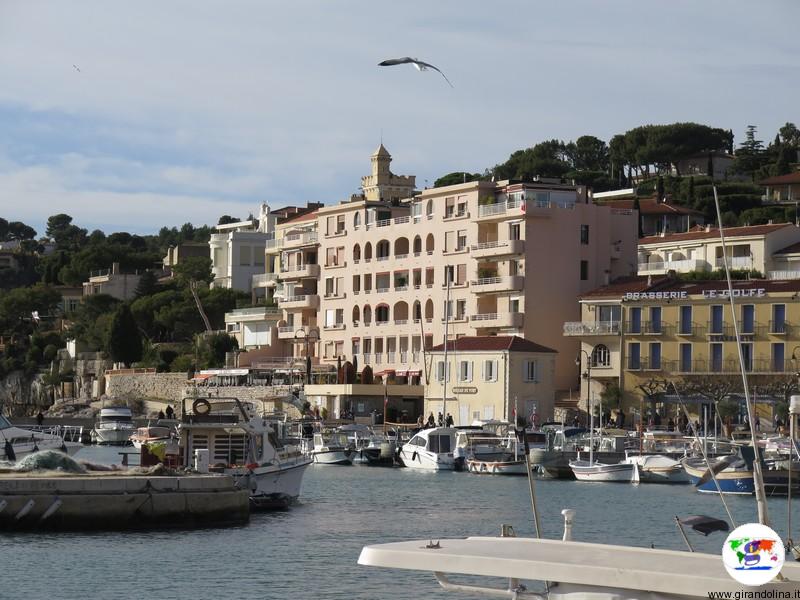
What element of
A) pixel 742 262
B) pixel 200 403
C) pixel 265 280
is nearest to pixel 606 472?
pixel 200 403

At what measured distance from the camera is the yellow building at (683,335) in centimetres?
7538

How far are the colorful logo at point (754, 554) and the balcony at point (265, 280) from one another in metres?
101

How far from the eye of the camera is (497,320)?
8756 centimetres

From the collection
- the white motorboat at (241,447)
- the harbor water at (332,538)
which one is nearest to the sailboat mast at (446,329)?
the harbor water at (332,538)

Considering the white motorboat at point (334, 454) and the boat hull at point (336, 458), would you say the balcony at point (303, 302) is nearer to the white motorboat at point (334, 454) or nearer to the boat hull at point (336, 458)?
the white motorboat at point (334, 454)

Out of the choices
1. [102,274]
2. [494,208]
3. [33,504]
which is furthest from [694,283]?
[102,274]

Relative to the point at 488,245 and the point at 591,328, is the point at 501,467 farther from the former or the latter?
the point at 488,245

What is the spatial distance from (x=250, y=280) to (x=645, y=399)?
60140 mm

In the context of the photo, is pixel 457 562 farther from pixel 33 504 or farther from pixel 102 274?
pixel 102 274

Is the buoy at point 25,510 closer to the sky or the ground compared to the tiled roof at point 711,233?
closer to the ground

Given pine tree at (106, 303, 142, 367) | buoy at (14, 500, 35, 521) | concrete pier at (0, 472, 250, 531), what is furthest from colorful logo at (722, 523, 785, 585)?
pine tree at (106, 303, 142, 367)

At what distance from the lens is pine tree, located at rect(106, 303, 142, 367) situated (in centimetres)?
12119

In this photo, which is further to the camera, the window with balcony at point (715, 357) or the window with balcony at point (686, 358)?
the window with balcony at point (686, 358)

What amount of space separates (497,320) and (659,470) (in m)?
30.0
